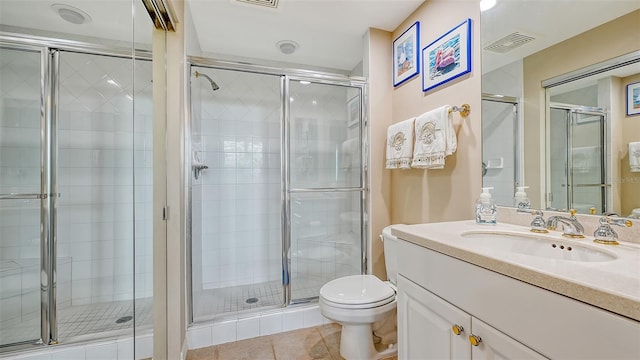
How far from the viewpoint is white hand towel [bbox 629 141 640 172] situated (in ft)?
2.80

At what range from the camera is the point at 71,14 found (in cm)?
107

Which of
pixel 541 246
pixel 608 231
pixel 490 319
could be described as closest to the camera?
pixel 490 319

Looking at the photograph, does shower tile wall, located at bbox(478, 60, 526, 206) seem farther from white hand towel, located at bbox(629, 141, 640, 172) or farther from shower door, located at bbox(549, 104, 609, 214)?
white hand towel, located at bbox(629, 141, 640, 172)

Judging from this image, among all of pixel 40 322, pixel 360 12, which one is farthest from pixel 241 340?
pixel 360 12

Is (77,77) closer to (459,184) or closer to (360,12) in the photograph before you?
(360,12)

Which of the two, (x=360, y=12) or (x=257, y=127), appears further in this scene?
(x=257, y=127)

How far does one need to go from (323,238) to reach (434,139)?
1.43 metres

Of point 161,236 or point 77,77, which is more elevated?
point 77,77

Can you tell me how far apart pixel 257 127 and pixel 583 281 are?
2.44 metres

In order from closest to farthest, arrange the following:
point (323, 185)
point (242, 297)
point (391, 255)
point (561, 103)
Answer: point (561, 103), point (391, 255), point (242, 297), point (323, 185)

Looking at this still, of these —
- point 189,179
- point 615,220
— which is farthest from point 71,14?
point 615,220

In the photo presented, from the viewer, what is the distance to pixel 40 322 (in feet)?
4.26

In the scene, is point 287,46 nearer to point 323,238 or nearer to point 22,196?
point 323,238

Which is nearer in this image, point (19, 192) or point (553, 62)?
point (19, 192)
